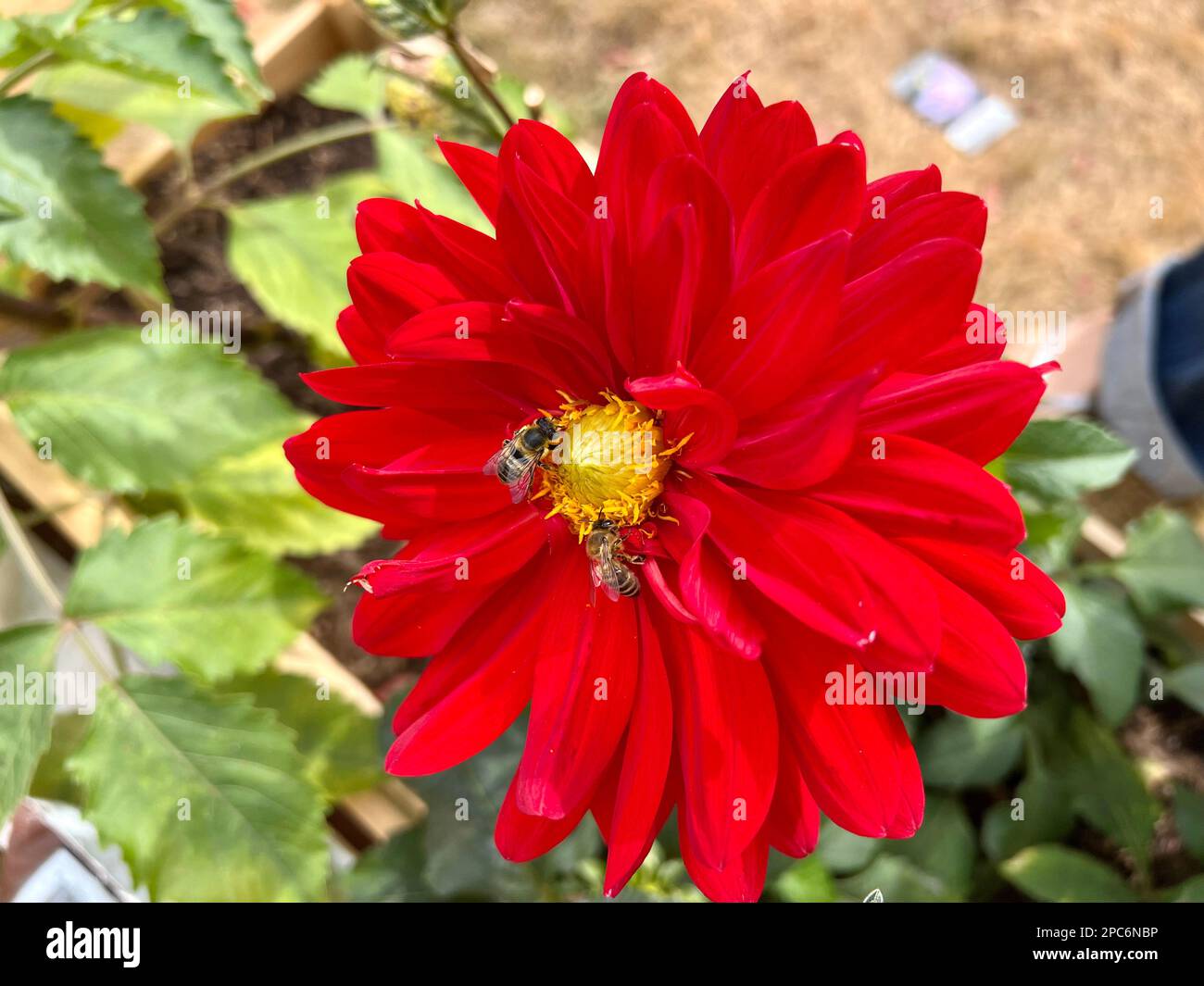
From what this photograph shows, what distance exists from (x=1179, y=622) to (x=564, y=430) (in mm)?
1024

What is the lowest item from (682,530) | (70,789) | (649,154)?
(70,789)

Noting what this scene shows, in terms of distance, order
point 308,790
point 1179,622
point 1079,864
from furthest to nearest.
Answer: point 1179,622, point 1079,864, point 308,790

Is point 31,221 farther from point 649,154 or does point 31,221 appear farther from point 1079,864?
point 1079,864

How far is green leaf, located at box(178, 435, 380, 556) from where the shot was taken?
3.74 ft

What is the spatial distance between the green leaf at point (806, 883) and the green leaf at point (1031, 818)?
0.89 feet

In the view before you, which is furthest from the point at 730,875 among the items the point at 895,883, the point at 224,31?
the point at 224,31

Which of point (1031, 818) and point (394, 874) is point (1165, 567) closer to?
point (1031, 818)

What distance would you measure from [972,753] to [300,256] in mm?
994

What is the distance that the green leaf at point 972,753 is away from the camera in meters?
1.12

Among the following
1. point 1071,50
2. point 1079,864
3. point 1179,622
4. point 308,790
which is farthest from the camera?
point 1071,50

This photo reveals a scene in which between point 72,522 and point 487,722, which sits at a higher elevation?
point 72,522

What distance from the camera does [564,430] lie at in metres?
0.61
